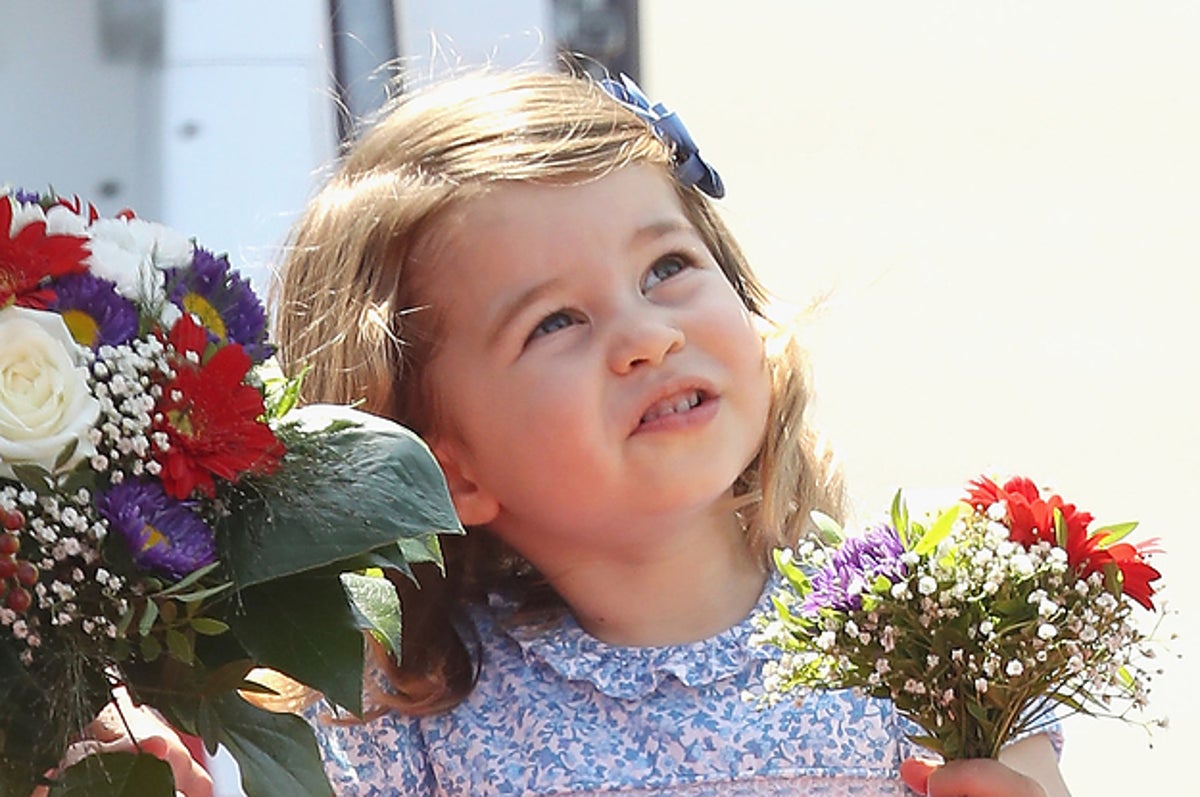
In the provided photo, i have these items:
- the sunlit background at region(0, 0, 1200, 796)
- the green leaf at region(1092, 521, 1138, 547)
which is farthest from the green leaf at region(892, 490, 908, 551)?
the sunlit background at region(0, 0, 1200, 796)

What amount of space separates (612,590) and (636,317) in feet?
0.86

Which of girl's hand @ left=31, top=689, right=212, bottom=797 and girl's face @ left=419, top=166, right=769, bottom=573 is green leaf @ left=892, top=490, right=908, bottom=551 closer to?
girl's face @ left=419, top=166, right=769, bottom=573

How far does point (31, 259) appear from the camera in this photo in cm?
78

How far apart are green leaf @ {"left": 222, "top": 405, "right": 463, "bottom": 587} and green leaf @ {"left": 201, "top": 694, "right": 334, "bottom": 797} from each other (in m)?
0.08

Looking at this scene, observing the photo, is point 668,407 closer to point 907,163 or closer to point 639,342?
point 639,342

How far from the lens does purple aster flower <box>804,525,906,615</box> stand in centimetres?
103

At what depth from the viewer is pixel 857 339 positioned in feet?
6.27

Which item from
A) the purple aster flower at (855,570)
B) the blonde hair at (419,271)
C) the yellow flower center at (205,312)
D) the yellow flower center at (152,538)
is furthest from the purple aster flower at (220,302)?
the blonde hair at (419,271)

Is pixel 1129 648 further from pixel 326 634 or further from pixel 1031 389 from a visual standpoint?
pixel 1031 389

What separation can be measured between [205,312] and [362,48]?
115 centimetres

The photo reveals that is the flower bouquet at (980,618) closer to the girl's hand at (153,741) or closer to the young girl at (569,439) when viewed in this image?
the young girl at (569,439)

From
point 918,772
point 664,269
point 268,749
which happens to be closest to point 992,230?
point 664,269

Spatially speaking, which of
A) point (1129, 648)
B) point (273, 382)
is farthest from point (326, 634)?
point (1129, 648)

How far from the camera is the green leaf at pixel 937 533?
1.03 metres
